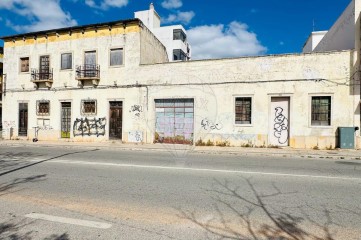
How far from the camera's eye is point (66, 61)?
61.4 ft

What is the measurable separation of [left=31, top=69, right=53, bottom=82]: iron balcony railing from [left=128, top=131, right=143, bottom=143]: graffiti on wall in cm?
765

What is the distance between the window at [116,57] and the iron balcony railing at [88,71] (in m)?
1.13

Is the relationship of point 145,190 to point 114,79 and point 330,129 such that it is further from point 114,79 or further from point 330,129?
point 114,79

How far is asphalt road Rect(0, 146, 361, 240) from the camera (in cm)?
354

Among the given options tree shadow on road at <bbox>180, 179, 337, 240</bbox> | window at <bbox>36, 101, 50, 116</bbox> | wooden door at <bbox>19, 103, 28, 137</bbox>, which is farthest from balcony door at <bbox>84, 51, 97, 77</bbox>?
tree shadow on road at <bbox>180, 179, 337, 240</bbox>

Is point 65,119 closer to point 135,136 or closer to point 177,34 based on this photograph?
point 135,136

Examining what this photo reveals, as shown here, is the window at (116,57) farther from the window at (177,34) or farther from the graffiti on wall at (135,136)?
the window at (177,34)

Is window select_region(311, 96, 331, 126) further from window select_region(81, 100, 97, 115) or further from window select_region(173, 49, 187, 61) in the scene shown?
window select_region(173, 49, 187, 61)

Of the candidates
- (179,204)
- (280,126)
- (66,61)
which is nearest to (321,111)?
(280,126)

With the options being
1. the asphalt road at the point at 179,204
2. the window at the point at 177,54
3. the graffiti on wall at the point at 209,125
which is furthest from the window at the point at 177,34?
the asphalt road at the point at 179,204

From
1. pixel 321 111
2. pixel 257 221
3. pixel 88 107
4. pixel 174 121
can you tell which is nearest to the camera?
pixel 257 221

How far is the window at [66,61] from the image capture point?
733 inches

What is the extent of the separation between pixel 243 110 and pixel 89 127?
10.5 meters

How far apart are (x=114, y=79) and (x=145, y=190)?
1317 centimetres
